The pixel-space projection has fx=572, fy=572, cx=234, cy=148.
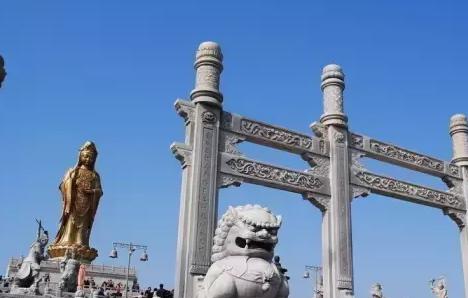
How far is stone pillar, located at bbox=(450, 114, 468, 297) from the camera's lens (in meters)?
11.5

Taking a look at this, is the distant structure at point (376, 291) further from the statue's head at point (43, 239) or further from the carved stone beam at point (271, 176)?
the statue's head at point (43, 239)

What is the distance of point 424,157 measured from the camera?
11578 mm

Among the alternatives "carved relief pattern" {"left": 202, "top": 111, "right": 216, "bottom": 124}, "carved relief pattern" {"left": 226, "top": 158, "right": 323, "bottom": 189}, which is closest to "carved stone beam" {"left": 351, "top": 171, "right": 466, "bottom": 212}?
"carved relief pattern" {"left": 226, "top": 158, "right": 323, "bottom": 189}

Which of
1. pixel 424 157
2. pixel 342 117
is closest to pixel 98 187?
pixel 342 117

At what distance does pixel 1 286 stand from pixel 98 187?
194 cm

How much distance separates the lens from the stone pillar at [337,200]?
378 inches

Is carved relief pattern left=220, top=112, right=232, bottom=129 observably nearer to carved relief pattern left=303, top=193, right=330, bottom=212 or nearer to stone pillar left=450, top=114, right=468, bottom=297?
carved relief pattern left=303, top=193, right=330, bottom=212

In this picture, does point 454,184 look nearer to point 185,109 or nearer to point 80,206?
point 185,109

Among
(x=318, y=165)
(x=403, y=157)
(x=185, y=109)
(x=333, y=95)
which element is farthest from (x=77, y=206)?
(x=403, y=157)

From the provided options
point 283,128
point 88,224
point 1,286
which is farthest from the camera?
point 283,128

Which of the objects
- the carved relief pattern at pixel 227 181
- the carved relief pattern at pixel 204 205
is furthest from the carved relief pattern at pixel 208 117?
the carved relief pattern at pixel 227 181

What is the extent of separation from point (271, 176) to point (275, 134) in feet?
2.66

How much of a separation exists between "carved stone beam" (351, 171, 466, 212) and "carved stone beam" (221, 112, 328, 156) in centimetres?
95

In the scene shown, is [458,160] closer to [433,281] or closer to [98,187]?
[433,281]
